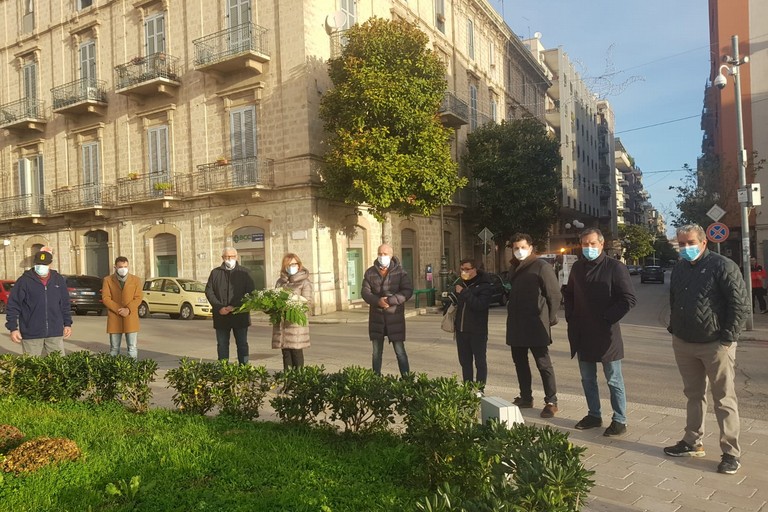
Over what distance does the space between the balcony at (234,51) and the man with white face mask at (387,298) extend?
604 inches

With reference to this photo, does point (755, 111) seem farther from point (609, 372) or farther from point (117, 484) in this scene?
point (117, 484)

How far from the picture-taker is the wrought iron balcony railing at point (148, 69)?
2262 cm

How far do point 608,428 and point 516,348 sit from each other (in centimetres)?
120

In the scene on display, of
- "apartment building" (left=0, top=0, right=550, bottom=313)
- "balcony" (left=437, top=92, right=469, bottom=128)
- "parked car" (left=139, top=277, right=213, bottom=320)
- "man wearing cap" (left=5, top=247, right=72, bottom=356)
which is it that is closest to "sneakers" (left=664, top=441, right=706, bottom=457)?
"man wearing cap" (left=5, top=247, right=72, bottom=356)

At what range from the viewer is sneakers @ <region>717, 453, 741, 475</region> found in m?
4.16

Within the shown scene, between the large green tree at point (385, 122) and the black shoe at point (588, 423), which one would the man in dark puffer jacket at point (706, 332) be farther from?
the large green tree at point (385, 122)

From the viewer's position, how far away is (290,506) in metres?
3.19

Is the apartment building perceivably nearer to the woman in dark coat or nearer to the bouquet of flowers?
the bouquet of flowers

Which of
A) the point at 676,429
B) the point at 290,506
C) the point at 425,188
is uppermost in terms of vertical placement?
the point at 425,188

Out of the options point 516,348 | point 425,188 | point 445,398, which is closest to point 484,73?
point 425,188

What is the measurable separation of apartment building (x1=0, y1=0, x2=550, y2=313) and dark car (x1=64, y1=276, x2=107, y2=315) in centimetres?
300

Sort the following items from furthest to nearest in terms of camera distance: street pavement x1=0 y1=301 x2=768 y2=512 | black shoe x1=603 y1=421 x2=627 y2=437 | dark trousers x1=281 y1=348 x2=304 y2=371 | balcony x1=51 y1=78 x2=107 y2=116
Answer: balcony x1=51 y1=78 x2=107 y2=116 → dark trousers x1=281 y1=348 x2=304 y2=371 → black shoe x1=603 y1=421 x2=627 y2=437 → street pavement x1=0 y1=301 x2=768 y2=512

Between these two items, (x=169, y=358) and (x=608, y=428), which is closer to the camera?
(x=608, y=428)

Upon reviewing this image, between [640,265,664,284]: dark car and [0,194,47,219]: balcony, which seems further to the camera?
[640,265,664,284]: dark car
